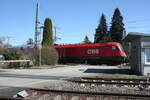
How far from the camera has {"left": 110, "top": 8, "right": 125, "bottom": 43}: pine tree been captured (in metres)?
75.2

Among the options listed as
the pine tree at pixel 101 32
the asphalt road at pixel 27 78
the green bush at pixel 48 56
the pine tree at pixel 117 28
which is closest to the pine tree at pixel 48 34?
the green bush at pixel 48 56

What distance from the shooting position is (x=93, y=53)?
39031mm

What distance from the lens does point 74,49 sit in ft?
135

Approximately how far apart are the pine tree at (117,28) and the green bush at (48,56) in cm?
4200

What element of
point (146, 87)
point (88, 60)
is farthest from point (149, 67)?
point (88, 60)

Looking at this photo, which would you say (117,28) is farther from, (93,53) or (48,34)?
(93,53)

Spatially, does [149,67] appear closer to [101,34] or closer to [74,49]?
[74,49]

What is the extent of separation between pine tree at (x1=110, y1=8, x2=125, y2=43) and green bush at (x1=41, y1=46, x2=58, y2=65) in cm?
4200

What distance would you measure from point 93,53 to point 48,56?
7.71m

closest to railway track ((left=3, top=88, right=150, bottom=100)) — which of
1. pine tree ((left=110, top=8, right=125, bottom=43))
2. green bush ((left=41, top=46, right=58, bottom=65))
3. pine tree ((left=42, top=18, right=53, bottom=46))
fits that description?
green bush ((left=41, top=46, right=58, bottom=65))

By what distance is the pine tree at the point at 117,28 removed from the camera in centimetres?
7525

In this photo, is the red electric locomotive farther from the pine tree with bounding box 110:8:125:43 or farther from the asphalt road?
the pine tree with bounding box 110:8:125:43

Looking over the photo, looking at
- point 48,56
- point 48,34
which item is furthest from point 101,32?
point 48,56

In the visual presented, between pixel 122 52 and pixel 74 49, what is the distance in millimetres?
8299
